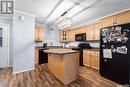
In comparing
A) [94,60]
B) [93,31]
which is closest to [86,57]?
[94,60]

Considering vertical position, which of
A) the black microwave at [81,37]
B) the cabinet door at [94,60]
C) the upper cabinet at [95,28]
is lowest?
the cabinet door at [94,60]

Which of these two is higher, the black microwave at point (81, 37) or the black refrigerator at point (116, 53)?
the black microwave at point (81, 37)

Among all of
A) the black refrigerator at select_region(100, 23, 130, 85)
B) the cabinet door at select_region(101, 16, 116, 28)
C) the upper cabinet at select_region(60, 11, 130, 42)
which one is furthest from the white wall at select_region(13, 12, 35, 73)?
the cabinet door at select_region(101, 16, 116, 28)

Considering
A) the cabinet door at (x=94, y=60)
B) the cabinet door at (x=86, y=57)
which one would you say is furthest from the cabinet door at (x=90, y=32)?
the cabinet door at (x=94, y=60)

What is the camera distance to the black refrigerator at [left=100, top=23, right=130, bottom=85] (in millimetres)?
2668

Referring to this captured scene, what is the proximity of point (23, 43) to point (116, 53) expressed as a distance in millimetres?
3524

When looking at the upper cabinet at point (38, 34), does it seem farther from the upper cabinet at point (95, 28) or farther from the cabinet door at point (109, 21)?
the cabinet door at point (109, 21)

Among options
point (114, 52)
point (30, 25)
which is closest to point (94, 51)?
point (114, 52)

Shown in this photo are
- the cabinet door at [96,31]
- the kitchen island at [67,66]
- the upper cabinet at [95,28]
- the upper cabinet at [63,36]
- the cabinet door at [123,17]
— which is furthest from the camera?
the upper cabinet at [63,36]

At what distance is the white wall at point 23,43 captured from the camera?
3.84 m

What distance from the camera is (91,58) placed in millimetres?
4641

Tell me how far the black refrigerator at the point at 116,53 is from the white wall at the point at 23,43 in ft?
9.85

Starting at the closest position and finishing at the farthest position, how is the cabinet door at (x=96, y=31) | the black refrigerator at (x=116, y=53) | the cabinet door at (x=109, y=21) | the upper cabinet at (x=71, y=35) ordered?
1. the black refrigerator at (x=116, y=53)
2. the cabinet door at (x=109, y=21)
3. the cabinet door at (x=96, y=31)
4. the upper cabinet at (x=71, y=35)

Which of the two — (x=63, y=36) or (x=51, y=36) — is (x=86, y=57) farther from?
(x=51, y=36)
